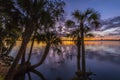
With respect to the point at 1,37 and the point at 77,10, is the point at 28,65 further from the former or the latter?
the point at 77,10

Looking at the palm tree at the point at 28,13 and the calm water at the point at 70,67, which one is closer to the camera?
the palm tree at the point at 28,13

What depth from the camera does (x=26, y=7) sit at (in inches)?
627

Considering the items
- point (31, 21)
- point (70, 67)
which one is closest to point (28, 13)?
point (31, 21)

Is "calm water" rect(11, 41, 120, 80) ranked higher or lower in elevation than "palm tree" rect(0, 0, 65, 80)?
lower

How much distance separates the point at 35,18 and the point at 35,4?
103cm

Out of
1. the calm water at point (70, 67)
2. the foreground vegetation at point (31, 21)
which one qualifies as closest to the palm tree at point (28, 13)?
the foreground vegetation at point (31, 21)

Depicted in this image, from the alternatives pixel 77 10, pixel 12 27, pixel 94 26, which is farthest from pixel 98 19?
pixel 12 27

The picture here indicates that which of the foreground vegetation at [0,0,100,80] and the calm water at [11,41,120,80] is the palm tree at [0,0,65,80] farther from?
the calm water at [11,41,120,80]

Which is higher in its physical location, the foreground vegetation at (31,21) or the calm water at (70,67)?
the foreground vegetation at (31,21)

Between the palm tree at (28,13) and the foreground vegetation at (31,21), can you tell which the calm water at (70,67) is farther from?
the palm tree at (28,13)

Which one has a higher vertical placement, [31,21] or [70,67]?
[31,21]

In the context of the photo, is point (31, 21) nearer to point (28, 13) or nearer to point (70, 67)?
point (28, 13)

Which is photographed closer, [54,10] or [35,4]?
[35,4]

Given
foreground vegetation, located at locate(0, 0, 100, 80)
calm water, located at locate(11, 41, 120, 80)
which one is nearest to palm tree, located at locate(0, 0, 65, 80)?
foreground vegetation, located at locate(0, 0, 100, 80)
